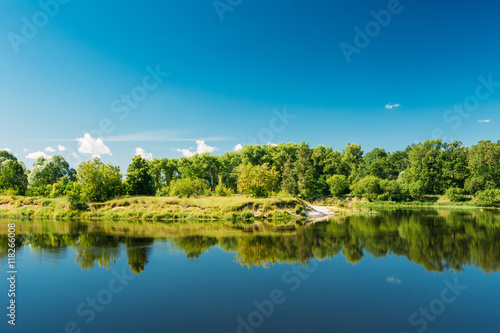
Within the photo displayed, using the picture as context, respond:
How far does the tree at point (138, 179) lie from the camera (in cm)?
4284

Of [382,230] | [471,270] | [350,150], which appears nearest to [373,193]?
[350,150]

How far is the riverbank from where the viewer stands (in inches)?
1350

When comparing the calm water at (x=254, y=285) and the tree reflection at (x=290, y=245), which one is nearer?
the calm water at (x=254, y=285)

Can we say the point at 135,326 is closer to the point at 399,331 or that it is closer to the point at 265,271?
the point at 265,271

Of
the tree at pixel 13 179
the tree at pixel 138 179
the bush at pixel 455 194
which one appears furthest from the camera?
the bush at pixel 455 194

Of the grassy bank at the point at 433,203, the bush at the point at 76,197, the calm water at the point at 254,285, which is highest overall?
the bush at the point at 76,197

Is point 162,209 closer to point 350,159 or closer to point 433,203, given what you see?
point 433,203

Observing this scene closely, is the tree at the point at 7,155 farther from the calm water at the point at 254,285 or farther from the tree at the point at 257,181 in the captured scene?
the calm water at the point at 254,285

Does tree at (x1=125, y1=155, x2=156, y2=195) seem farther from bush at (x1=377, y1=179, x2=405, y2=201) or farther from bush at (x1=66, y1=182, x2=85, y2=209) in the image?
bush at (x1=377, y1=179, x2=405, y2=201)

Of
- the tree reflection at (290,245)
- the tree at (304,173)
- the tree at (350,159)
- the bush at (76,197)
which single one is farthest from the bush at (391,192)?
the bush at (76,197)

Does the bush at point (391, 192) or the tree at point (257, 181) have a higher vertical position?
the tree at point (257, 181)

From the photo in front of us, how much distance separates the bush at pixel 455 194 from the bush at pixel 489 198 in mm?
5802

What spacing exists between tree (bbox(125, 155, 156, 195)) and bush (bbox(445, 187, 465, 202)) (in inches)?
2618

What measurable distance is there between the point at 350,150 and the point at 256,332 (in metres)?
84.6
